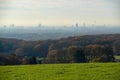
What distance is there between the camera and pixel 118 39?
171 ft

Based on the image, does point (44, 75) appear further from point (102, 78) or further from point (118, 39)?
point (118, 39)

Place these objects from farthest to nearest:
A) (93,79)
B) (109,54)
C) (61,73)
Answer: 1. (109,54)
2. (61,73)
3. (93,79)

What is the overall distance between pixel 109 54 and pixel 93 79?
29749mm

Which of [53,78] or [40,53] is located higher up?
[53,78]

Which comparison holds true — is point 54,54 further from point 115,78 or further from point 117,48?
point 115,78

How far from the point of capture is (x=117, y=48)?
153ft

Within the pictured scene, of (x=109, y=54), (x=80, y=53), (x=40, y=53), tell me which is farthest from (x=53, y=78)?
(x=40, y=53)

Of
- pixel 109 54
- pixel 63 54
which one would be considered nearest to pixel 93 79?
pixel 109 54

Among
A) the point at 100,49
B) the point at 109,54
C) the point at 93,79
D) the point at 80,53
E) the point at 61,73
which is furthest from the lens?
the point at 100,49

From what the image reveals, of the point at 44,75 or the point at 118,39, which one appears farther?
the point at 118,39

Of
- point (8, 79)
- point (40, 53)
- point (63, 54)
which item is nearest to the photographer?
point (8, 79)

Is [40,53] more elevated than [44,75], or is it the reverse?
[44,75]

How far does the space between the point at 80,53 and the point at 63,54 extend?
14513 mm

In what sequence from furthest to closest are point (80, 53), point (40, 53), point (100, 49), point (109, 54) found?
point (40, 53)
point (100, 49)
point (109, 54)
point (80, 53)
